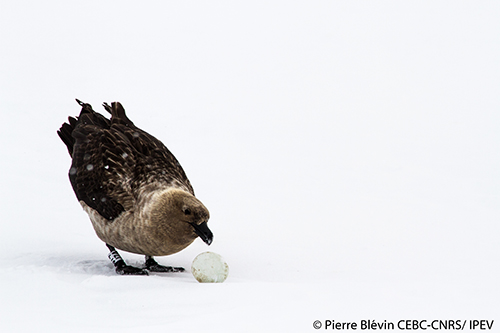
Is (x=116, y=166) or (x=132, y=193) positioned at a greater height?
(x=116, y=166)

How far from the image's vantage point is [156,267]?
630cm

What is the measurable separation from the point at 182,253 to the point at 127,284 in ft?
5.76

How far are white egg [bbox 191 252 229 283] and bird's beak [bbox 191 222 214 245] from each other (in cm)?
17

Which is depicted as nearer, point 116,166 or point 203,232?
point 203,232

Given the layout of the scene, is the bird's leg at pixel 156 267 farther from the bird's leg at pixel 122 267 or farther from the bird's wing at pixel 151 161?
the bird's wing at pixel 151 161

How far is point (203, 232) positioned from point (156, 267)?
3.69 feet

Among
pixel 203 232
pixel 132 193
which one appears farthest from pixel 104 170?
pixel 203 232

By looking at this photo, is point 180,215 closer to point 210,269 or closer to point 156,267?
point 210,269

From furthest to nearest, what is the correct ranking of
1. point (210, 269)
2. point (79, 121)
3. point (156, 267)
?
point (79, 121), point (156, 267), point (210, 269)

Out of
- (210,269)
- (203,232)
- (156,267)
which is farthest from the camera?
(156,267)

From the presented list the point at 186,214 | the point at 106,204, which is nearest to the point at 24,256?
the point at 106,204

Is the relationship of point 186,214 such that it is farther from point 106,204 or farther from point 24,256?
point 24,256

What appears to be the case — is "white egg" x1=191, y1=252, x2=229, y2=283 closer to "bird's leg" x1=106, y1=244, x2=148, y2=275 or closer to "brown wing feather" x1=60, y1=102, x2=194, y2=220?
"bird's leg" x1=106, y1=244, x2=148, y2=275

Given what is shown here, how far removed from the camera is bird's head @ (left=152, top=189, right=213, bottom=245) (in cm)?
552
